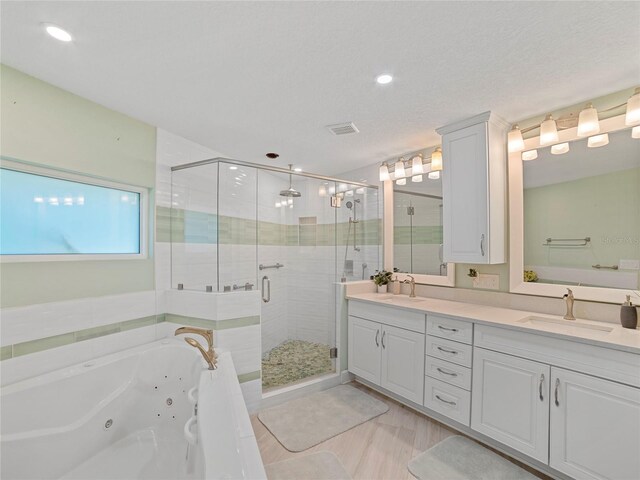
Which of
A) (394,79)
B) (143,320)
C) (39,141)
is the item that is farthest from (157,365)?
(394,79)

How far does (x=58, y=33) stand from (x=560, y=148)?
313 centimetres

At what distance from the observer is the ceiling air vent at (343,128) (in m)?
2.47

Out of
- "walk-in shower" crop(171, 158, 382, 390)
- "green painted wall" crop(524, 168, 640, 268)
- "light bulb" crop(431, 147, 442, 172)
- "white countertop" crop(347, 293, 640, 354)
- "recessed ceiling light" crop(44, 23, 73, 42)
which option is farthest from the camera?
"light bulb" crop(431, 147, 442, 172)

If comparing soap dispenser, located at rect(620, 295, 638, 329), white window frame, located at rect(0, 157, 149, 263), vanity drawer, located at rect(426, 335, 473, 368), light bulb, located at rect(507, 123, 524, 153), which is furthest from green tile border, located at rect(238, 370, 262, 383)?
light bulb, located at rect(507, 123, 524, 153)

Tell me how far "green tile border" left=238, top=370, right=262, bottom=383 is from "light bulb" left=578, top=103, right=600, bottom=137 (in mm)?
2996

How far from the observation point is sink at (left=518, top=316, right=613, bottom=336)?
173 centimetres

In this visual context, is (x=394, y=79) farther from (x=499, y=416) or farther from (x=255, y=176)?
(x=499, y=416)

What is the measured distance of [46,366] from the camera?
73.1 inches

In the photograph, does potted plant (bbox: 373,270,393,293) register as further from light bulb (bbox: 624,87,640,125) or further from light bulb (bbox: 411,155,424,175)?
light bulb (bbox: 624,87,640,125)

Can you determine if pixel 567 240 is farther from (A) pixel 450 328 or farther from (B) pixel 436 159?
(B) pixel 436 159

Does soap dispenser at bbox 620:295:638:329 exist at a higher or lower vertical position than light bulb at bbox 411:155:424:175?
lower

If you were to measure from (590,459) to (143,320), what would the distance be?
299cm

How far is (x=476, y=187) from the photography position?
230 centimetres

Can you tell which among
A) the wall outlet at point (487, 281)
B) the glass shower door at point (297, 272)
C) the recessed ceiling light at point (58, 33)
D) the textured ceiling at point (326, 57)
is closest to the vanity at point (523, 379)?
the wall outlet at point (487, 281)
